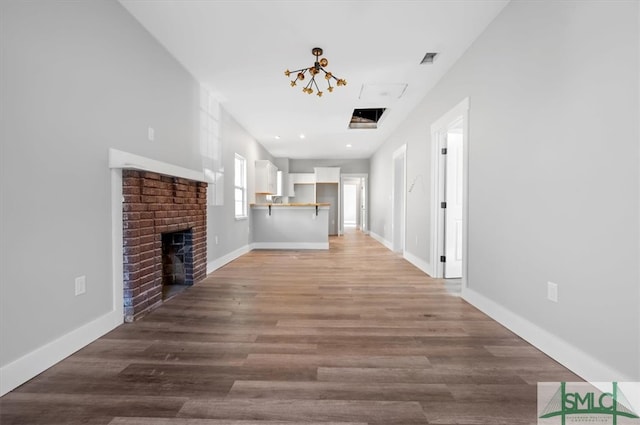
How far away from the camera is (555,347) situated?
179cm

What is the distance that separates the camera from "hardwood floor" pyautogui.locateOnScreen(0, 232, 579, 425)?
4.34 feet

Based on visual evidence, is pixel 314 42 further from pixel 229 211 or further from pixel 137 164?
pixel 229 211

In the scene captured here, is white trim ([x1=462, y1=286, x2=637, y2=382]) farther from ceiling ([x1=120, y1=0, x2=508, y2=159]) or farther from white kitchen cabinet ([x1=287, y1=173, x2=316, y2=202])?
white kitchen cabinet ([x1=287, y1=173, x2=316, y2=202])

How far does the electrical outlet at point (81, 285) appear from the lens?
1921 millimetres

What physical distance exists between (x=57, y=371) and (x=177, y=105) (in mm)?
2623

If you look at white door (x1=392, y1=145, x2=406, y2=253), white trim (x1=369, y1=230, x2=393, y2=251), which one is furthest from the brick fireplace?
white trim (x1=369, y1=230, x2=393, y2=251)

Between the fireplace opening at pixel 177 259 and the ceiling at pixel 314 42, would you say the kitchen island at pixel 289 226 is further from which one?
the fireplace opening at pixel 177 259

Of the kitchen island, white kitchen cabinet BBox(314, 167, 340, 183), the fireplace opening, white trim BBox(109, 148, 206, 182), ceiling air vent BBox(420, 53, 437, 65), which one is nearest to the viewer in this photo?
white trim BBox(109, 148, 206, 182)

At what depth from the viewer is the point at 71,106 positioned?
6.15 ft

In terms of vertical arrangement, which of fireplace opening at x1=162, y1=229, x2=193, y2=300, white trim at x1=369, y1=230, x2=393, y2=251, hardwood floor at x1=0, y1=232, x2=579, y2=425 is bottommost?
hardwood floor at x1=0, y1=232, x2=579, y2=425

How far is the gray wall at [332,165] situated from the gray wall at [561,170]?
6.64 meters

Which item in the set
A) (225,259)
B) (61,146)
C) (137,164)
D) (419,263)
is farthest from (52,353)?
(419,263)

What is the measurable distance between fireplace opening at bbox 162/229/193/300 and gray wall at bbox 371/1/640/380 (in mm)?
3108

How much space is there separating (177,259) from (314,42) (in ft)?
9.50
